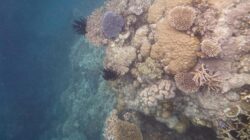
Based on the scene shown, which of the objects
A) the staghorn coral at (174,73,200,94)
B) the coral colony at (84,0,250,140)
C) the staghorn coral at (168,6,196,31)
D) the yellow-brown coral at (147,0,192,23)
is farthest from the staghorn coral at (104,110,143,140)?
the staghorn coral at (168,6,196,31)

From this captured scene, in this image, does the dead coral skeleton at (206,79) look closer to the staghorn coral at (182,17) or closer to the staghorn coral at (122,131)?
the staghorn coral at (182,17)

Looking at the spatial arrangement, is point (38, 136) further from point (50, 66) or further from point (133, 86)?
point (133, 86)

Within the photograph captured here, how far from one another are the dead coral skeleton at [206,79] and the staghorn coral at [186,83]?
9 centimetres

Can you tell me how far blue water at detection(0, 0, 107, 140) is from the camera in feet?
61.9

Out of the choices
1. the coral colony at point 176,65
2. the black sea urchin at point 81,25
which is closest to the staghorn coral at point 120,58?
the coral colony at point 176,65

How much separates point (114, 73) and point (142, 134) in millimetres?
1653

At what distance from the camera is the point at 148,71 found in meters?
6.11

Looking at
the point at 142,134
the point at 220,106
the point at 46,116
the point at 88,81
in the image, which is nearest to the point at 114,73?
the point at 142,134

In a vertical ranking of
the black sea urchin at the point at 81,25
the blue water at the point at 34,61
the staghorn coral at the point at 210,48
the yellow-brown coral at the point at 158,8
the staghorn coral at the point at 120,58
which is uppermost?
the blue water at the point at 34,61

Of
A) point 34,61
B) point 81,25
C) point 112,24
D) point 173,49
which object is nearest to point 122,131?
point 173,49

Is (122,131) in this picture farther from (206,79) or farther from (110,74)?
(206,79)

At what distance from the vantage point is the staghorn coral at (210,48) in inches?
198

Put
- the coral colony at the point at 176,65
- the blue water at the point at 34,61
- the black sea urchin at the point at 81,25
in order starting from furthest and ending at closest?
the blue water at the point at 34,61, the black sea urchin at the point at 81,25, the coral colony at the point at 176,65

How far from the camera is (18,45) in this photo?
20.7 m
